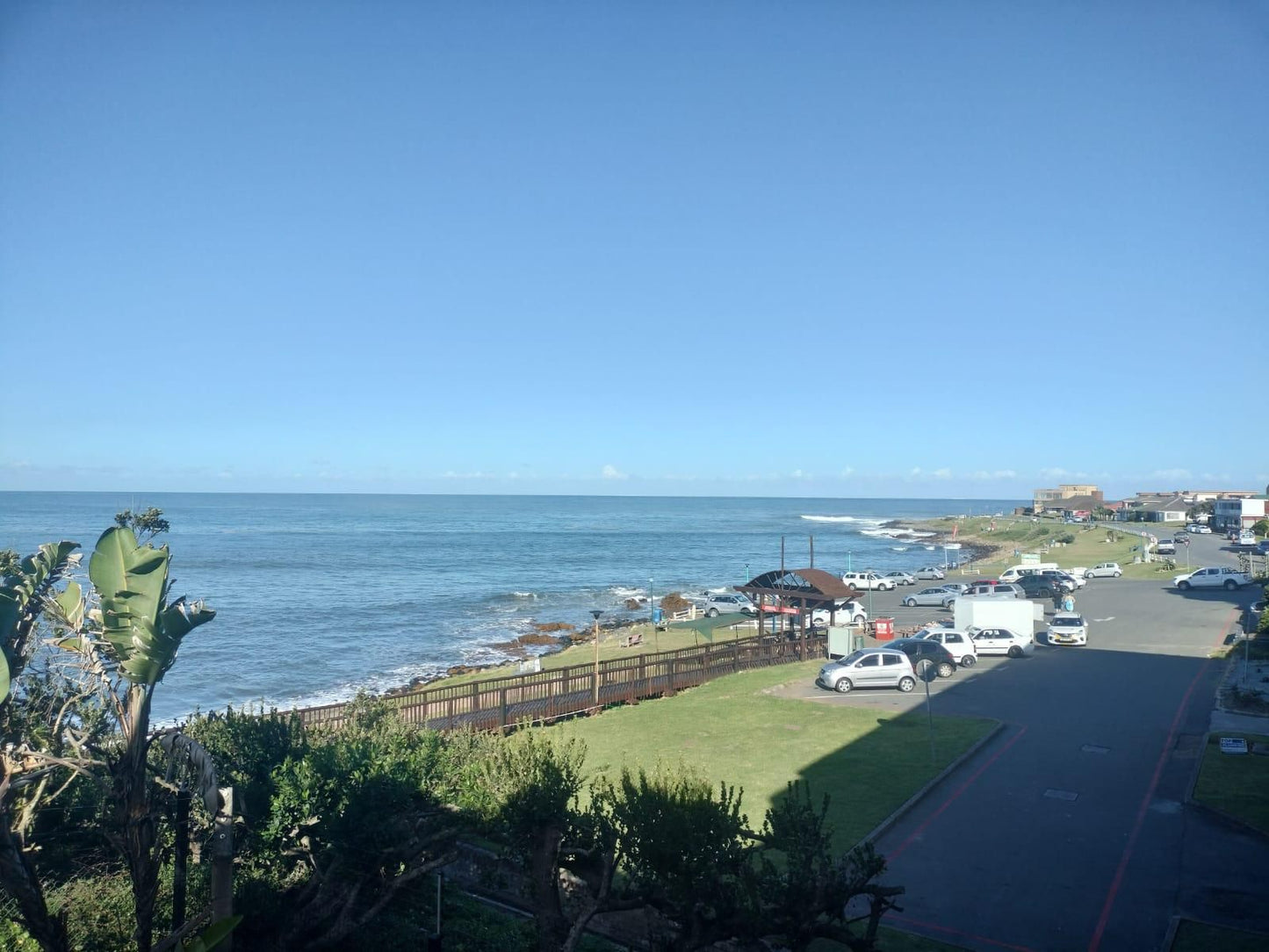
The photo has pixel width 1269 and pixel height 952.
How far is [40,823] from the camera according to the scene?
9.78 meters

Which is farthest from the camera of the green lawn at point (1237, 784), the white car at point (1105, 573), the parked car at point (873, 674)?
the white car at point (1105, 573)

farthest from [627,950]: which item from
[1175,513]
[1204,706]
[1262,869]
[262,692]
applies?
[1175,513]

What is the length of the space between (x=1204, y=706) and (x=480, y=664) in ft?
93.5

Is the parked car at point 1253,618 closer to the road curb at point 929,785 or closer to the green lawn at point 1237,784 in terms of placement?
the green lawn at point 1237,784

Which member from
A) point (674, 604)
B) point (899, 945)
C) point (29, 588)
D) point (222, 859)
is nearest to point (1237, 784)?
point (899, 945)

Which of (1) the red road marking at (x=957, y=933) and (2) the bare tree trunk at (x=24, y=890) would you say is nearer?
(2) the bare tree trunk at (x=24, y=890)

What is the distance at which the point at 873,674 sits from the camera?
81.0 ft

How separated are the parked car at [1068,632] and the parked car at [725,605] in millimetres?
18246

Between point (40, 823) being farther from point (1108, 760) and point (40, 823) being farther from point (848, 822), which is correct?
point (1108, 760)

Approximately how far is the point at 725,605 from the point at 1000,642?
20549 millimetres

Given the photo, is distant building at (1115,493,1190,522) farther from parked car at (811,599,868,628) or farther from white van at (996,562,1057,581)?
parked car at (811,599,868,628)

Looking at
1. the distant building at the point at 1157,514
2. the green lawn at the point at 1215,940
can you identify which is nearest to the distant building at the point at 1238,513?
the distant building at the point at 1157,514

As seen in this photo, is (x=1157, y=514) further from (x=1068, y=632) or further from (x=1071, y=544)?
(x=1068, y=632)

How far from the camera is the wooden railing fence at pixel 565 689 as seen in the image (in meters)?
19.7
